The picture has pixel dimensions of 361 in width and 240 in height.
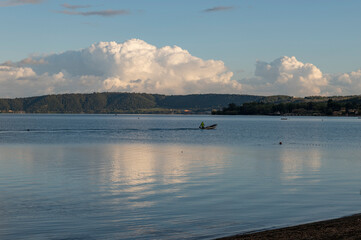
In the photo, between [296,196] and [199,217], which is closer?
[199,217]

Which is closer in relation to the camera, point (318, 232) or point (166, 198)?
point (318, 232)

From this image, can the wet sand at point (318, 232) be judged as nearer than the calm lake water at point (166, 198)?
Yes

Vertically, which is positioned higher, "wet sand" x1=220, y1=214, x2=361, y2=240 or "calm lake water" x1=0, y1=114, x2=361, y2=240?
"wet sand" x1=220, y1=214, x2=361, y2=240

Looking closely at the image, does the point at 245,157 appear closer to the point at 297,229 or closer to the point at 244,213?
the point at 244,213

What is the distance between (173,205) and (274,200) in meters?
5.96

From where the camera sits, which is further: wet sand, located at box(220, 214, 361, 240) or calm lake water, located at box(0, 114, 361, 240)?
calm lake water, located at box(0, 114, 361, 240)

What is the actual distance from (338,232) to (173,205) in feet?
33.2

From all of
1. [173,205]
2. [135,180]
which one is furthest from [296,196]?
[135,180]

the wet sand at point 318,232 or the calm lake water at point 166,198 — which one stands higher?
the wet sand at point 318,232

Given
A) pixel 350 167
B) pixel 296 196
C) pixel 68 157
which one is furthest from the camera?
pixel 68 157

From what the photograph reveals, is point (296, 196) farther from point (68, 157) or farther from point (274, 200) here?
point (68, 157)

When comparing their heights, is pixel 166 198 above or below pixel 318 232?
below

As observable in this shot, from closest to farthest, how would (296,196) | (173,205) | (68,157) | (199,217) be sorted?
(199,217) → (173,205) → (296,196) → (68,157)

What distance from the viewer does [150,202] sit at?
24.7m
